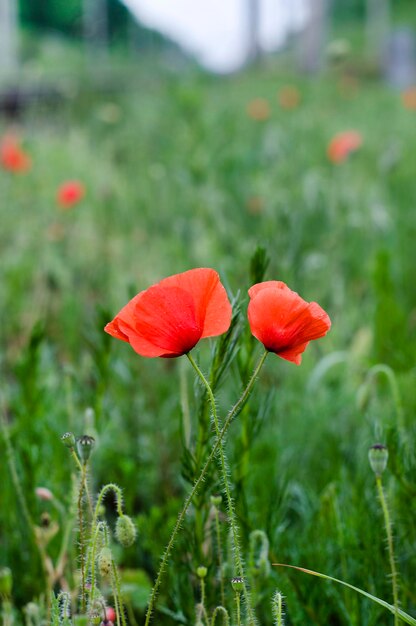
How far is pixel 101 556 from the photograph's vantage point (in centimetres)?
90

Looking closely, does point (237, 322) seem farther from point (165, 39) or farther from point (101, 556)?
point (165, 39)

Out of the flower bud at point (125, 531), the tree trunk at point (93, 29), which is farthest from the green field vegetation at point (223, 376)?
the tree trunk at point (93, 29)

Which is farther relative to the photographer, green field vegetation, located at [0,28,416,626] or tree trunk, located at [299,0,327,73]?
tree trunk, located at [299,0,327,73]

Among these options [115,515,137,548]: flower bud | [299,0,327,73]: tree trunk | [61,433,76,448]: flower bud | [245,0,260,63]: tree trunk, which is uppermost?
[245,0,260,63]: tree trunk

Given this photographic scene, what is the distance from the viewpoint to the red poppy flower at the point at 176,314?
2.66 ft

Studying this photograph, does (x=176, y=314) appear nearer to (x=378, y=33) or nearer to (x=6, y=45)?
(x=6, y=45)

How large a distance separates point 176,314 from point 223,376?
10.3 inches

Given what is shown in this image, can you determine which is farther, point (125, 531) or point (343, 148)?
point (343, 148)

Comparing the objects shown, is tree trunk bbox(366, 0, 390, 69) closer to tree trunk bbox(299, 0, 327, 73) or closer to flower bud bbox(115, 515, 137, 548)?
tree trunk bbox(299, 0, 327, 73)

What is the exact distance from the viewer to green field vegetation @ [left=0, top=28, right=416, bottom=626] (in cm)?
117

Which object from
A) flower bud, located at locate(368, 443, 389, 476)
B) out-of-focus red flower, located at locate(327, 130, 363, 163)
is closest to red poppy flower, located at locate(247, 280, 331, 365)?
flower bud, located at locate(368, 443, 389, 476)

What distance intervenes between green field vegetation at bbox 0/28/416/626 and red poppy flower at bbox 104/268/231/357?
0.60 ft

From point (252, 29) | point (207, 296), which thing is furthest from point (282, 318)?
point (252, 29)

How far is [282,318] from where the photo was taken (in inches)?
31.8
